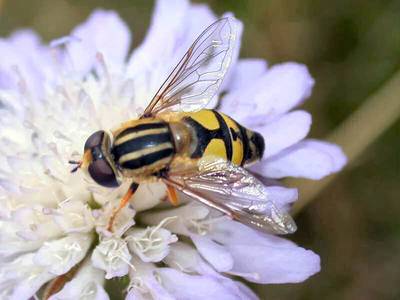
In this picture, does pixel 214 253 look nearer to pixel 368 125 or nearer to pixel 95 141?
pixel 95 141

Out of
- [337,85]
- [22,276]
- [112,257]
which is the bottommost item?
[22,276]

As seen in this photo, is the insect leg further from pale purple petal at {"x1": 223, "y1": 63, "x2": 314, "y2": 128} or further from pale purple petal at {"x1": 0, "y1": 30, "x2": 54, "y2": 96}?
pale purple petal at {"x1": 0, "y1": 30, "x2": 54, "y2": 96}

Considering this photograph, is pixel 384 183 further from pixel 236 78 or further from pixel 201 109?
pixel 201 109

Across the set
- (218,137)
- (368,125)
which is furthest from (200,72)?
(368,125)

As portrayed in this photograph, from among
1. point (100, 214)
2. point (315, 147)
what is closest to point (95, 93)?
point (100, 214)

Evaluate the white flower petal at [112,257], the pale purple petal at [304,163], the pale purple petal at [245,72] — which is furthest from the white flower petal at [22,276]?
the pale purple petal at [245,72]

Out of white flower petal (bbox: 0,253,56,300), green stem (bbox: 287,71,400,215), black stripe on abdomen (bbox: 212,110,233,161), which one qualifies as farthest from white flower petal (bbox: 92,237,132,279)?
green stem (bbox: 287,71,400,215)

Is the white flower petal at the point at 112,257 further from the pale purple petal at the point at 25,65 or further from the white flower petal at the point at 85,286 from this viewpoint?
the pale purple petal at the point at 25,65
